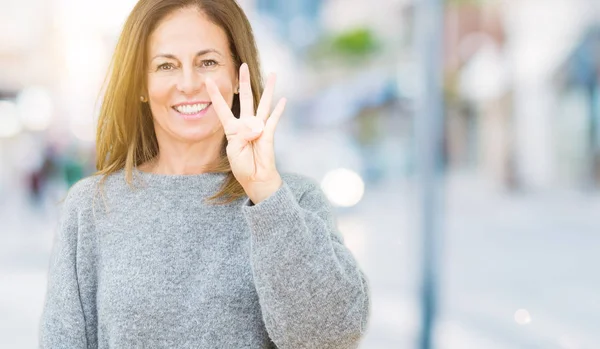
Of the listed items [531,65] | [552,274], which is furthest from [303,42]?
[552,274]

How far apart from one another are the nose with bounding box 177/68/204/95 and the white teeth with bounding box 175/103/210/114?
3 cm

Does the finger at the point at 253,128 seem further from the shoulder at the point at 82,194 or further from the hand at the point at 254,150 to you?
the shoulder at the point at 82,194

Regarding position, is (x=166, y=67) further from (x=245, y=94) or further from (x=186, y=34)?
(x=245, y=94)

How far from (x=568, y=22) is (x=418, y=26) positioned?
1690 centimetres

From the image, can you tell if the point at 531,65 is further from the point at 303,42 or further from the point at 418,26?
the point at 303,42

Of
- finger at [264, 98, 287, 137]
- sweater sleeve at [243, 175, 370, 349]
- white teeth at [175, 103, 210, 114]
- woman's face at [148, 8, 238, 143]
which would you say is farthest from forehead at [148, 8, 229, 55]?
sweater sleeve at [243, 175, 370, 349]

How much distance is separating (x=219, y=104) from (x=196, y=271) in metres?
0.31

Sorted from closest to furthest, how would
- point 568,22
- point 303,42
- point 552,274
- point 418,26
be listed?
point 418,26 → point 552,274 → point 568,22 → point 303,42

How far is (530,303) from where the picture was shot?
6.59 meters

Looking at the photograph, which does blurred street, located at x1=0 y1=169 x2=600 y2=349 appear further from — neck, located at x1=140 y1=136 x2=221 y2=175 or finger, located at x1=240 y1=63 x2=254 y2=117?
finger, located at x1=240 y1=63 x2=254 y2=117

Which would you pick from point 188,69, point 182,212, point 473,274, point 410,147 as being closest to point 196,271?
point 182,212

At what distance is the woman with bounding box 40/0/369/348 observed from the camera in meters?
1.43

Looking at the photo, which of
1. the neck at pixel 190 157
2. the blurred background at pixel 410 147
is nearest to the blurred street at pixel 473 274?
the blurred background at pixel 410 147

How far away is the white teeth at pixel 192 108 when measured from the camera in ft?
5.16
